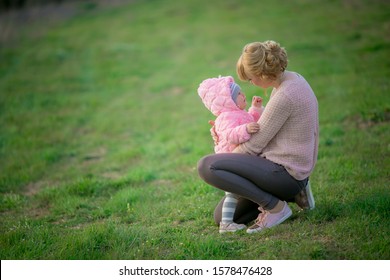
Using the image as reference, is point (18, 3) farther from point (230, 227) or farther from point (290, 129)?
point (290, 129)

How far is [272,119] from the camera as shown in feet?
15.6

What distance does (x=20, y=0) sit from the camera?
22734 mm

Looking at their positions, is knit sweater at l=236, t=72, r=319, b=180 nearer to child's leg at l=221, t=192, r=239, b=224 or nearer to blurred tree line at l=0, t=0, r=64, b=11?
child's leg at l=221, t=192, r=239, b=224

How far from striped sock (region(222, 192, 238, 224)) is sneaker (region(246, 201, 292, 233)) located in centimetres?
22

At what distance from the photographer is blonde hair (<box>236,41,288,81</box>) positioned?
15.4 feet

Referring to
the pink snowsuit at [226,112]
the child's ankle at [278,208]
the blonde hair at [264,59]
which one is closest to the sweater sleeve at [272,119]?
the pink snowsuit at [226,112]

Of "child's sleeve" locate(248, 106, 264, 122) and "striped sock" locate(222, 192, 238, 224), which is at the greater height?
"child's sleeve" locate(248, 106, 264, 122)

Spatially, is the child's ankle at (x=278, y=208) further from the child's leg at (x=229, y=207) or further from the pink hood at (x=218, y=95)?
the pink hood at (x=218, y=95)

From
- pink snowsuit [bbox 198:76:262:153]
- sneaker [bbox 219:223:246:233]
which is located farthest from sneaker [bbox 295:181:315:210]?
pink snowsuit [bbox 198:76:262:153]

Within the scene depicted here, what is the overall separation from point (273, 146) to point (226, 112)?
1.71ft

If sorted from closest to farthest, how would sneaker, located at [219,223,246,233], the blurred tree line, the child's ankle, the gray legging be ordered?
the gray legging
the child's ankle
sneaker, located at [219,223,246,233]
the blurred tree line

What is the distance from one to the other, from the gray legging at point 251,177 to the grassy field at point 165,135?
0.35 metres

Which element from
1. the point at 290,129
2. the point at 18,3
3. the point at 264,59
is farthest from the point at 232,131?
the point at 18,3

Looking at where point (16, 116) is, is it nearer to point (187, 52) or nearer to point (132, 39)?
point (187, 52)
